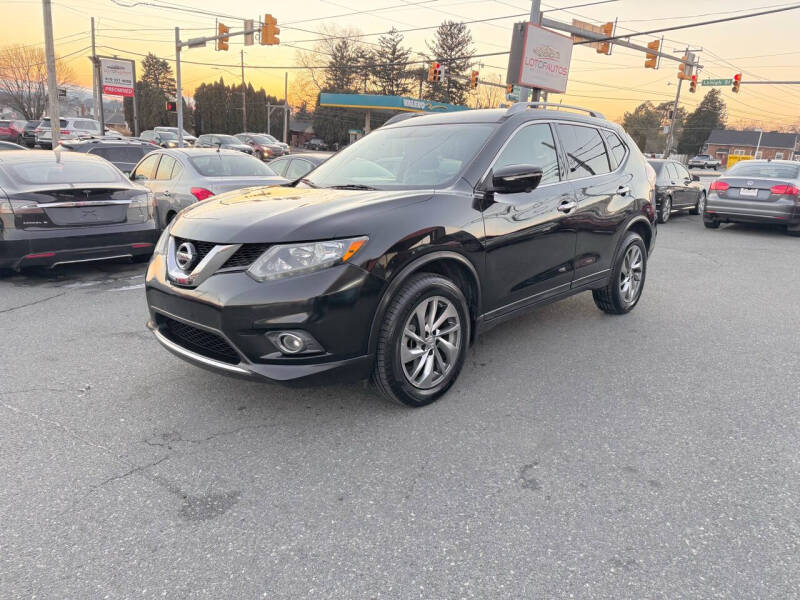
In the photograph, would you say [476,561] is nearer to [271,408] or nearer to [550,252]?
[271,408]

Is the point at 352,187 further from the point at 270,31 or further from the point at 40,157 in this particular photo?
the point at 270,31

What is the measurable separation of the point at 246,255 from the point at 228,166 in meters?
6.06

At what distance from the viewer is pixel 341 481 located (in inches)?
106

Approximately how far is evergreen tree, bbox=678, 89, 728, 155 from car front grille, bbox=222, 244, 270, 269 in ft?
366

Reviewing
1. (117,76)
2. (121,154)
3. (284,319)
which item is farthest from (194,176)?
(117,76)

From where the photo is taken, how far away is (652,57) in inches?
992

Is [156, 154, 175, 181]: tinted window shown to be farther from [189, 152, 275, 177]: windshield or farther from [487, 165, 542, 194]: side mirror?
[487, 165, 542, 194]: side mirror

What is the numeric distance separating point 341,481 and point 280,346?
0.74 metres

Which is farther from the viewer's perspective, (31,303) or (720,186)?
(720,186)

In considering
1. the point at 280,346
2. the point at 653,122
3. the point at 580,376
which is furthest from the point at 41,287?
the point at 653,122

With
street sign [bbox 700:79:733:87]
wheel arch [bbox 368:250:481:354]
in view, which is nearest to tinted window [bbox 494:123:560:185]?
wheel arch [bbox 368:250:481:354]

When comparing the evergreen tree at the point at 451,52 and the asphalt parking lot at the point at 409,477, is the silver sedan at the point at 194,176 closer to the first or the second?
the asphalt parking lot at the point at 409,477

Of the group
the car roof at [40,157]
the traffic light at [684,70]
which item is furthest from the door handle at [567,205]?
the traffic light at [684,70]

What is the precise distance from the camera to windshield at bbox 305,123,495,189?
3775 mm
